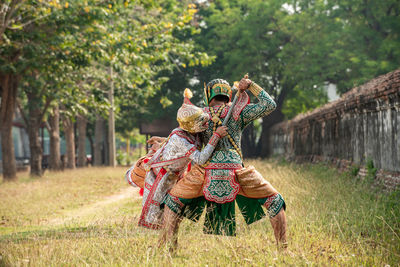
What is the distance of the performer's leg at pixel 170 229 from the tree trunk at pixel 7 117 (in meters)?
13.1

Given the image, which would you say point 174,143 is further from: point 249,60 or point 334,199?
point 249,60

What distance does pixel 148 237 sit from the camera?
5.89 m

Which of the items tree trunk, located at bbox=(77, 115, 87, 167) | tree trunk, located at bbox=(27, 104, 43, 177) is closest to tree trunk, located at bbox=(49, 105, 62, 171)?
tree trunk, located at bbox=(27, 104, 43, 177)

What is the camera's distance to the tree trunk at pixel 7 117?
16.1m

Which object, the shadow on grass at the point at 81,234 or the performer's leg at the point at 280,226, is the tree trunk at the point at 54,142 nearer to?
the shadow on grass at the point at 81,234

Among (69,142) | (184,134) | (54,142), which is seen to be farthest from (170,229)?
(69,142)

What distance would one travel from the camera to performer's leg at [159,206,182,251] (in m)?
4.88

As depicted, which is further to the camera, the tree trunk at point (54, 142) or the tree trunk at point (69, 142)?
the tree trunk at point (69, 142)

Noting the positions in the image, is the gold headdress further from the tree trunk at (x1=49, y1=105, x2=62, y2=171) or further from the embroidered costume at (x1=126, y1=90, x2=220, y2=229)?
the tree trunk at (x1=49, y1=105, x2=62, y2=171)

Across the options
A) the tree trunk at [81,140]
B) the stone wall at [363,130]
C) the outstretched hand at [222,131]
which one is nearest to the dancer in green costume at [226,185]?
the outstretched hand at [222,131]

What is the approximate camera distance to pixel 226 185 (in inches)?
192

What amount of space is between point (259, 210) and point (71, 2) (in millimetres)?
9740

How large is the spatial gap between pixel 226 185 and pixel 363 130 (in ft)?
23.1

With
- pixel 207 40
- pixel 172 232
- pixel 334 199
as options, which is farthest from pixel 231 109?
pixel 207 40
